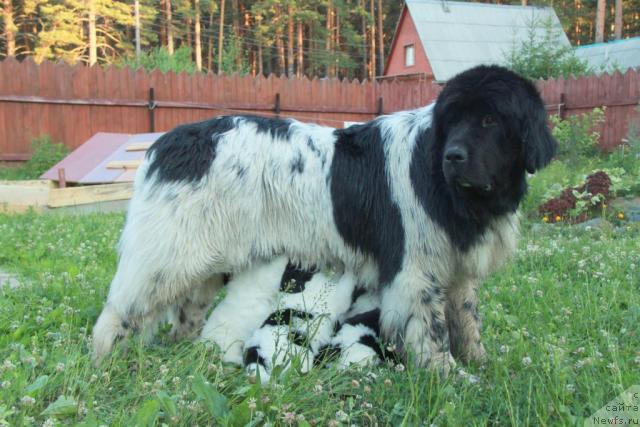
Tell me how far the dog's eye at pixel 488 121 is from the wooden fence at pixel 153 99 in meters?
14.5

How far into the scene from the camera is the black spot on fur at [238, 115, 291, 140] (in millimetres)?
3976

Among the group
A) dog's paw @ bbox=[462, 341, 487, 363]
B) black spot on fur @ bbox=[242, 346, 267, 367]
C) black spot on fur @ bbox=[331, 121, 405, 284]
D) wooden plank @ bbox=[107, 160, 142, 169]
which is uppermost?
black spot on fur @ bbox=[331, 121, 405, 284]

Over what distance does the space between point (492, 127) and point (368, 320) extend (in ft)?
4.64

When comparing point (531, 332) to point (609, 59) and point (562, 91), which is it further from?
point (609, 59)

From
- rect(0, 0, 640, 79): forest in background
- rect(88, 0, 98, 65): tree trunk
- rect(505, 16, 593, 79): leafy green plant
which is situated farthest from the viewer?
rect(0, 0, 640, 79): forest in background

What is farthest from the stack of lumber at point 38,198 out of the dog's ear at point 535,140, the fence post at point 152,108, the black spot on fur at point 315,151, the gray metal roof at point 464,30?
the gray metal roof at point 464,30

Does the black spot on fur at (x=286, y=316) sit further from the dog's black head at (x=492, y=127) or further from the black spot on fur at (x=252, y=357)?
the dog's black head at (x=492, y=127)

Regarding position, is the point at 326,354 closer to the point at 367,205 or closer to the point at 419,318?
the point at 419,318

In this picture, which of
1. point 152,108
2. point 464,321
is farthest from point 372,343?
point 152,108

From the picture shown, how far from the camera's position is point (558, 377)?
9.14 feet

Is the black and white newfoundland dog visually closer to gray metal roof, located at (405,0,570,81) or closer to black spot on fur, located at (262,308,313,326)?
black spot on fur, located at (262,308,313,326)

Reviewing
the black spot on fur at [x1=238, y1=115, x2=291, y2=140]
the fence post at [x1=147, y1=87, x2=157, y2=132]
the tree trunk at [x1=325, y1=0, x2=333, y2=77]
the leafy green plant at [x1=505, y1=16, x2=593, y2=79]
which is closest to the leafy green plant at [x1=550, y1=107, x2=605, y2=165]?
the leafy green plant at [x1=505, y1=16, x2=593, y2=79]

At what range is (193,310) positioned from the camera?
414 centimetres

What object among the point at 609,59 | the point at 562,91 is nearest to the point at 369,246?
the point at 562,91
